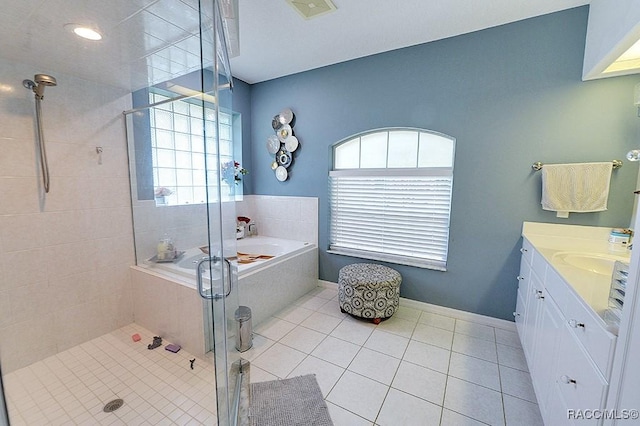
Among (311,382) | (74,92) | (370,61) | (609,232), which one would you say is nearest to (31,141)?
(74,92)

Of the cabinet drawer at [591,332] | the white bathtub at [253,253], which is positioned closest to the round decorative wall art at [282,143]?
the white bathtub at [253,253]

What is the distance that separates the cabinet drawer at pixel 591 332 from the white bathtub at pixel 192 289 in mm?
1985

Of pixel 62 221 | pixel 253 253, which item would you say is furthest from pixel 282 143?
pixel 62 221

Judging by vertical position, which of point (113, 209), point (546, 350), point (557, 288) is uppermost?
point (113, 209)

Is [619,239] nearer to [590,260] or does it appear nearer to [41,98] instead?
[590,260]

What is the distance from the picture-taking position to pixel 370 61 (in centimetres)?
275

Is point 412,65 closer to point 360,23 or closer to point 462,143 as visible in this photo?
point 360,23

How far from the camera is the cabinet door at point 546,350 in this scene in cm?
131

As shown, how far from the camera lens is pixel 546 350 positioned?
55.9 inches

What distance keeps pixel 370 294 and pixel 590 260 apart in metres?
1.57

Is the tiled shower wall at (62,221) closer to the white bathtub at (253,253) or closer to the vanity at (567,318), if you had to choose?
the white bathtub at (253,253)

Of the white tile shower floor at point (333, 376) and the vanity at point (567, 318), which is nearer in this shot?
the vanity at point (567, 318)

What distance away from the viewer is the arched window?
262cm

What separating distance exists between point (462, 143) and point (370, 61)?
132 centimetres
